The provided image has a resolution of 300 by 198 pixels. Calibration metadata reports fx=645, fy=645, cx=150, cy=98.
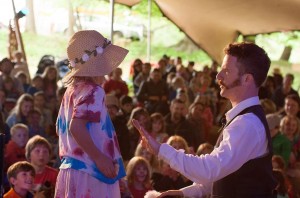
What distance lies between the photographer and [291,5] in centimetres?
882

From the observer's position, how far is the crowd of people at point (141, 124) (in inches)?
Answer: 216

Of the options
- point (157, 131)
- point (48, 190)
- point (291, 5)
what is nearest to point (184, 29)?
point (291, 5)

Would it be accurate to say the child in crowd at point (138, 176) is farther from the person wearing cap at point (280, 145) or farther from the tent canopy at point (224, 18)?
the tent canopy at point (224, 18)

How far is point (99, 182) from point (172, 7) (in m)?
8.04

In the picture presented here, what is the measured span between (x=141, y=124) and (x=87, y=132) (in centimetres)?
387

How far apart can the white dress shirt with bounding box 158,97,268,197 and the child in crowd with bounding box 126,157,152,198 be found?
2964 mm

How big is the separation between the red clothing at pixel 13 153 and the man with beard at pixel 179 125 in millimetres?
2342

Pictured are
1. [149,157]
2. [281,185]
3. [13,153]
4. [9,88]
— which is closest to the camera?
[281,185]

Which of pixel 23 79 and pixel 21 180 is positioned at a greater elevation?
pixel 23 79

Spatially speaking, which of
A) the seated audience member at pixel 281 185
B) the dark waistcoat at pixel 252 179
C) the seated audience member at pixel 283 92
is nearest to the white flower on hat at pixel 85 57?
the dark waistcoat at pixel 252 179

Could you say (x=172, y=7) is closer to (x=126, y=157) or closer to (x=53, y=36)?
(x=126, y=157)

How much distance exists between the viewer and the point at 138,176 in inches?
218

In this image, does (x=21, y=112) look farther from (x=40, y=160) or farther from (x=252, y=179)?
(x=252, y=179)

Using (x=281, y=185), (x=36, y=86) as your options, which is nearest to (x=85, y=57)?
(x=281, y=185)
